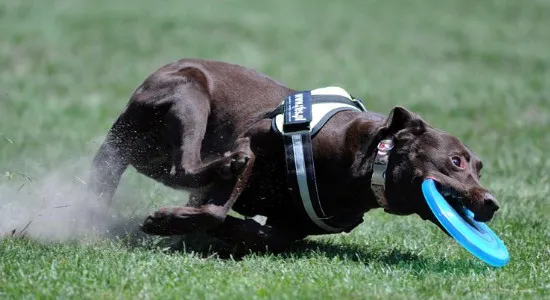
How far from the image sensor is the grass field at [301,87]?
4520mm

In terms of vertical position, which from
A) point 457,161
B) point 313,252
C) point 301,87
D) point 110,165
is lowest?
point 301,87

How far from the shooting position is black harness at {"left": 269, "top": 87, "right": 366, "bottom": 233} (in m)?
5.34

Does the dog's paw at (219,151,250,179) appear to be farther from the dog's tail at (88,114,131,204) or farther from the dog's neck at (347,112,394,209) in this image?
the dog's tail at (88,114,131,204)

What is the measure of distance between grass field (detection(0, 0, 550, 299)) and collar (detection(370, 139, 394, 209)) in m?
0.36

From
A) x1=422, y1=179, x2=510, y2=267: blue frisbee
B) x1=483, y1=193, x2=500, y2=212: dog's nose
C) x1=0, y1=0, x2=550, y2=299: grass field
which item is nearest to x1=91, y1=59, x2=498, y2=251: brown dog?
x1=483, y1=193, x2=500, y2=212: dog's nose

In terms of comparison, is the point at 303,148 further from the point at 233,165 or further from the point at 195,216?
the point at 195,216

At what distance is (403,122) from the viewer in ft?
17.5

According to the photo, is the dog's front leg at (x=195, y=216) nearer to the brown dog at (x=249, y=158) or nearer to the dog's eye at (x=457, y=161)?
the brown dog at (x=249, y=158)

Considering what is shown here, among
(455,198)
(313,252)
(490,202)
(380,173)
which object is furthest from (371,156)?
(490,202)

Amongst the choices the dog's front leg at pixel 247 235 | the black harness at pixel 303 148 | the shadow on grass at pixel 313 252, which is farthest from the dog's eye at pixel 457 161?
the dog's front leg at pixel 247 235

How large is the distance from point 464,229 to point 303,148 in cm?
105

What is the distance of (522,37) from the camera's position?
18.1 m

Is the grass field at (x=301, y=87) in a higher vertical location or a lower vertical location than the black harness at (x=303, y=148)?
lower

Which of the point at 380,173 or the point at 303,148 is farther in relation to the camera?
the point at 303,148
